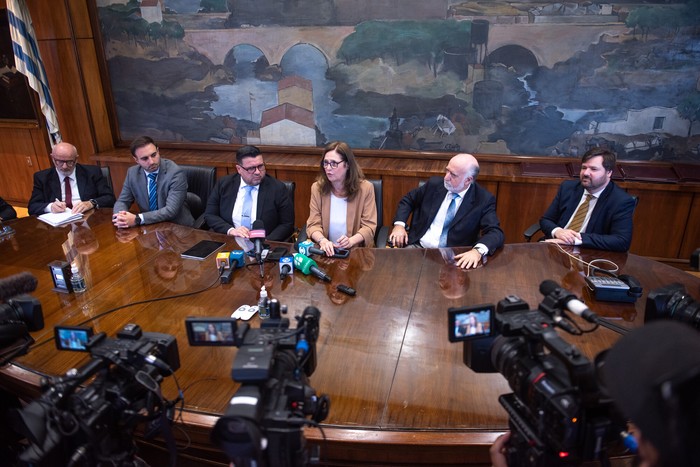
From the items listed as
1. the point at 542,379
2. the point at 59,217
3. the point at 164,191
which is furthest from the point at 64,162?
the point at 542,379

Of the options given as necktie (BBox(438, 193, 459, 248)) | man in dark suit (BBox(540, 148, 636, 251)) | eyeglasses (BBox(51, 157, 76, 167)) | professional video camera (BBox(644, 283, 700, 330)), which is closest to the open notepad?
eyeglasses (BBox(51, 157, 76, 167))

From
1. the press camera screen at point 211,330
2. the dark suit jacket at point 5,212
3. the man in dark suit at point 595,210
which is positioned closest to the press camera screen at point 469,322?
the press camera screen at point 211,330

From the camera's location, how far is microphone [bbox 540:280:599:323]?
1.37 metres

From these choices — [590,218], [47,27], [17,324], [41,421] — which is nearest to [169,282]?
[17,324]

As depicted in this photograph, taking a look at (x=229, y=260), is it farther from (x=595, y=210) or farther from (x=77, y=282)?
(x=595, y=210)

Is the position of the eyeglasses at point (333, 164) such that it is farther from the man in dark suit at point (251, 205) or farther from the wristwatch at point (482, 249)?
the wristwatch at point (482, 249)

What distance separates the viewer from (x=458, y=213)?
3.25m

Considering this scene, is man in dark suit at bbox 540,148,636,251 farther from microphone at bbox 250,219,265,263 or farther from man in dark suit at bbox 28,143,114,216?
man in dark suit at bbox 28,143,114,216

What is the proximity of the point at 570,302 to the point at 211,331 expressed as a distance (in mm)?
1118

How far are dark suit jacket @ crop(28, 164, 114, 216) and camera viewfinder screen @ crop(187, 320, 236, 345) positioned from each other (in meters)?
2.99

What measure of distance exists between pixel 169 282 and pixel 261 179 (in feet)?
3.90

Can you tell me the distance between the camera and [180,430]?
1702 mm

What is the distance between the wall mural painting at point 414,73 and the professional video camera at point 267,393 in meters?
3.66

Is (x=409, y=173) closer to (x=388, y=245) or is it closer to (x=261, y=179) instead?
(x=388, y=245)
